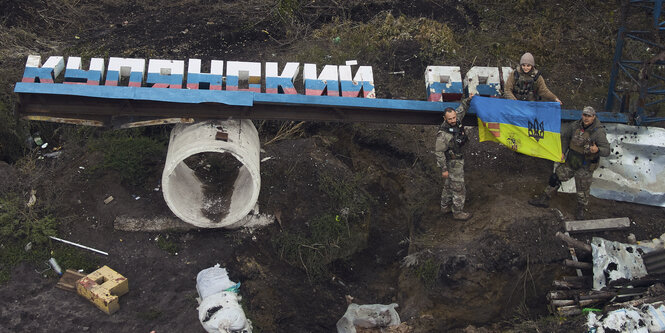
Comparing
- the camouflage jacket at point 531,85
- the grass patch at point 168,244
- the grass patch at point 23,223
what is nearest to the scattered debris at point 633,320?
the camouflage jacket at point 531,85

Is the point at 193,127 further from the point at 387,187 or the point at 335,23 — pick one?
the point at 335,23

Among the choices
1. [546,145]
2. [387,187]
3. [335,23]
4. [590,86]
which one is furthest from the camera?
[335,23]

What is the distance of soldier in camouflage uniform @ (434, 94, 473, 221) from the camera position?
8.95 m

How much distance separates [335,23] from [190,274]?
23.2 ft

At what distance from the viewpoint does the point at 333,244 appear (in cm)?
1001

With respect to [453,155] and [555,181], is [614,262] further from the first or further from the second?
[453,155]

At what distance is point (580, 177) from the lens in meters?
9.25

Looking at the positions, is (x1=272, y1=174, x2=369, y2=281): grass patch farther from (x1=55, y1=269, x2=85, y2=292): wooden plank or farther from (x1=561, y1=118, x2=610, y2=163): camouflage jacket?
(x1=561, y1=118, x2=610, y2=163): camouflage jacket

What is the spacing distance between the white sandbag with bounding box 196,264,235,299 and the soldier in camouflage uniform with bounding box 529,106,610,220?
17.0 feet

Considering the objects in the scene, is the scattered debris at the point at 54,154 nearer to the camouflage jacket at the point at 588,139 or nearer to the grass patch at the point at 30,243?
the grass patch at the point at 30,243

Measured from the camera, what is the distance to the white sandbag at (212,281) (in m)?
8.90

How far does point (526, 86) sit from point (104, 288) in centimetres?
730

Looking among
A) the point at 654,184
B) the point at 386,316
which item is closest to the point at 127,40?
the point at 386,316

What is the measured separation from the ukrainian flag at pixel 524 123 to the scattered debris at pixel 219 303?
4748 millimetres
